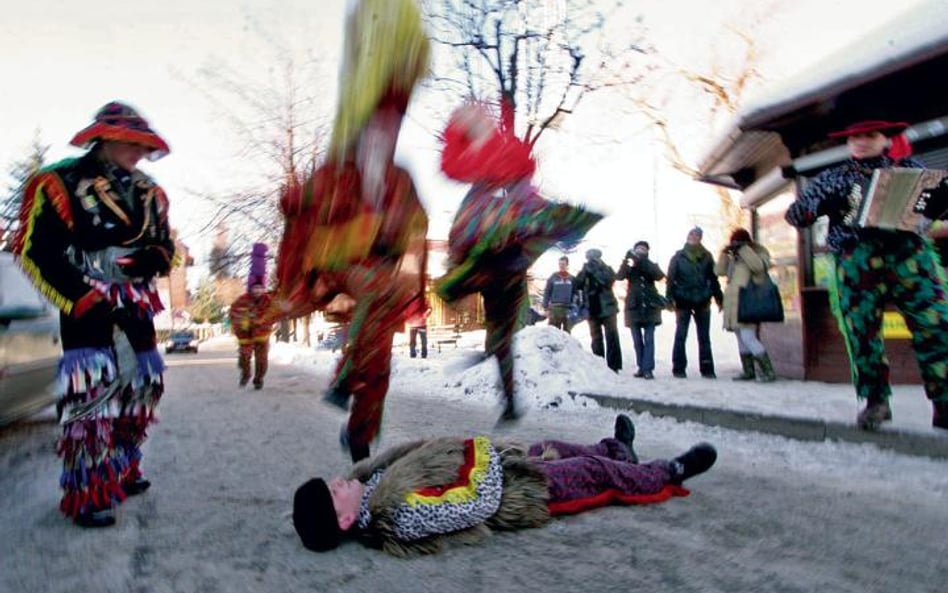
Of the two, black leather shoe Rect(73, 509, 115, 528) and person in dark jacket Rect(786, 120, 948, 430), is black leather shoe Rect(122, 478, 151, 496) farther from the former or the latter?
person in dark jacket Rect(786, 120, 948, 430)

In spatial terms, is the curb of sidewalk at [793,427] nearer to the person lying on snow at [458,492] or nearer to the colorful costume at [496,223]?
the person lying on snow at [458,492]

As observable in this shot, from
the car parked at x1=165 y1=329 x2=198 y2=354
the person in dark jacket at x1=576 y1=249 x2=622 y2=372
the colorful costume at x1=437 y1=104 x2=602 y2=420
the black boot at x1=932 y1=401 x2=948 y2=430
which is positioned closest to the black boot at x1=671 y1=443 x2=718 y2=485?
the colorful costume at x1=437 y1=104 x2=602 y2=420

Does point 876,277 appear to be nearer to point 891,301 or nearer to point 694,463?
point 891,301

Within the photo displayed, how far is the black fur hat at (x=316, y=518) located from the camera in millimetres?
2578

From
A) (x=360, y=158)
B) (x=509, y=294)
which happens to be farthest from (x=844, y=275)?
(x=360, y=158)

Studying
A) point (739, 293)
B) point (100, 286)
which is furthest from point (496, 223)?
point (739, 293)

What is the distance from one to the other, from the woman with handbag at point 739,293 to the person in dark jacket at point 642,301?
0.86 m

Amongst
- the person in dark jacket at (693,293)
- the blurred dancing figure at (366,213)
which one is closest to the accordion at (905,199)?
the blurred dancing figure at (366,213)

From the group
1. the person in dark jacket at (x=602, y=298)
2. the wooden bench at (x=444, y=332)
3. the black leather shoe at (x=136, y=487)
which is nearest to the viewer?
the black leather shoe at (x=136, y=487)

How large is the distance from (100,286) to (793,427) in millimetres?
4360

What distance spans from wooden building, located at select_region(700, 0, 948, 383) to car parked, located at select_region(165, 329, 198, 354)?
111 feet

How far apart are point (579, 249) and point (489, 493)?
1181mm

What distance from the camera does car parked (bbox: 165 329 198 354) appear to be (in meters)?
37.8

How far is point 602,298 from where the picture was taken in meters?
9.16
